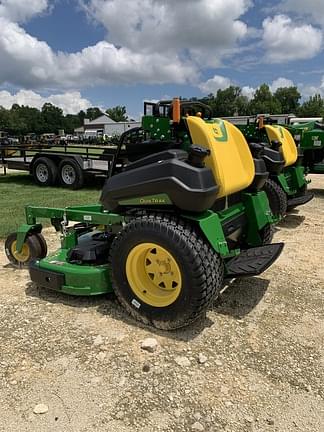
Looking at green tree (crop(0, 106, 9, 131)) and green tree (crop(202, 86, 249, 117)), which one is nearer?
green tree (crop(202, 86, 249, 117))

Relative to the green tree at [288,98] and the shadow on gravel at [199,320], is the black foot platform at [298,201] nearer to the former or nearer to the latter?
the shadow on gravel at [199,320]

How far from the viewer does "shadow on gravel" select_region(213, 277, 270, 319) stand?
3.54 metres

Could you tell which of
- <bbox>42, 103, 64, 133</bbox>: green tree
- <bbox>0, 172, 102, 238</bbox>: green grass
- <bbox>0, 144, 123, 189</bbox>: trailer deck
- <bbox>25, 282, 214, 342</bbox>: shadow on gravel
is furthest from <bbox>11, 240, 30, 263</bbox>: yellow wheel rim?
<bbox>42, 103, 64, 133</bbox>: green tree

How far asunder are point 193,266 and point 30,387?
1282mm

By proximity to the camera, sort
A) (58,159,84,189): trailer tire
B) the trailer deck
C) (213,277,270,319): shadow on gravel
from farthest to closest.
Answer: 1. (58,159,84,189): trailer tire
2. the trailer deck
3. (213,277,270,319): shadow on gravel

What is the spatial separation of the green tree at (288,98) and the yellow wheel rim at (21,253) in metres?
83.0

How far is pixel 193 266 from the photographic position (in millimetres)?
2861

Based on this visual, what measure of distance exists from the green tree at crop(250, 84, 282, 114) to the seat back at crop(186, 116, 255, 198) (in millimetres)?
75342

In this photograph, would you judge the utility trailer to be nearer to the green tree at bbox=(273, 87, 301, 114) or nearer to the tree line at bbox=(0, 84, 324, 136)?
the tree line at bbox=(0, 84, 324, 136)

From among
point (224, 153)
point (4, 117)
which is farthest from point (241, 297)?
point (4, 117)

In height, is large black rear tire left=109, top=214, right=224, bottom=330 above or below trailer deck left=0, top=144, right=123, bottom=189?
below

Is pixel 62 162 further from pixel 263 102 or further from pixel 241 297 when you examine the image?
pixel 263 102

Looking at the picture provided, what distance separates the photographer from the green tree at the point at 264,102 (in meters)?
75.6

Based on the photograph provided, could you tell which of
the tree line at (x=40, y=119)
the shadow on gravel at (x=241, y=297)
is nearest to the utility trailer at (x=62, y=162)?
the shadow on gravel at (x=241, y=297)
